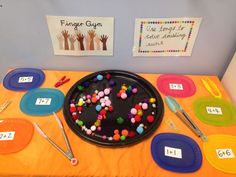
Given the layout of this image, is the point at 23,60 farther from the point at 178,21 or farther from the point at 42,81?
the point at 178,21

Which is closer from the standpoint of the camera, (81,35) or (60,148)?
(60,148)

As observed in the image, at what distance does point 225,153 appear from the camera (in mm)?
611

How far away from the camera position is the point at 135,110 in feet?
2.28

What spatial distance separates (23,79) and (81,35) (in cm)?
27

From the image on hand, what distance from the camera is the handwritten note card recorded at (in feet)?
2.36

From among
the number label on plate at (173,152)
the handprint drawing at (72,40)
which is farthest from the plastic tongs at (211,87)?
the handprint drawing at (72,40)

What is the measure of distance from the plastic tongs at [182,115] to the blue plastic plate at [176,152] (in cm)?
3

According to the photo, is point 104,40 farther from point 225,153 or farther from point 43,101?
point 225,153

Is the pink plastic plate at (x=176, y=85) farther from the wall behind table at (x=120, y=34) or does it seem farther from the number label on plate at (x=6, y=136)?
the number label on plate at (x=6, y=136)

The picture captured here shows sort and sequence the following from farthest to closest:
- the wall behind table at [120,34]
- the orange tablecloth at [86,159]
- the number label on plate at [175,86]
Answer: the number label on plate at [175,86] < the wall behind table at [120,34] < the orange tablecloth at [86,159]

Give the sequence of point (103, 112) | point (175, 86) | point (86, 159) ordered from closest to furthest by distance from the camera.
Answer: point (86, 159)
point (103, 112)
point (175, 86)

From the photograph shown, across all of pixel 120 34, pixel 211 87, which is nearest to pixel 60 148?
pixel 120 34

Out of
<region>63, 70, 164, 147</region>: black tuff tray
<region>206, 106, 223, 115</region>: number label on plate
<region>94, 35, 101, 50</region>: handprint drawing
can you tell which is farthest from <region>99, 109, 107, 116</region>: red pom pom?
<region>206, 106, 223, 115</region>: number label on plate

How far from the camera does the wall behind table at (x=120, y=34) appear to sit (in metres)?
0.68
